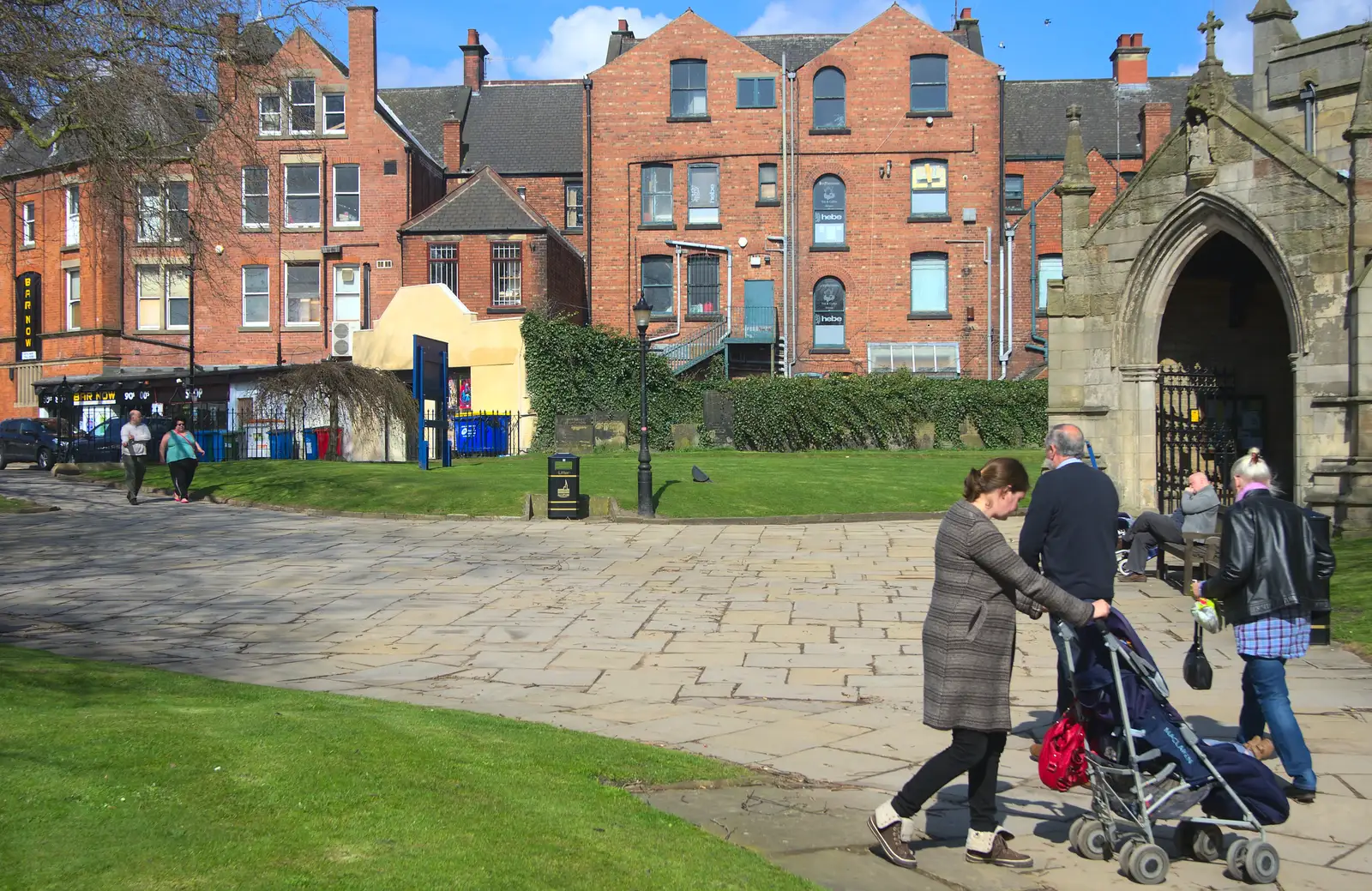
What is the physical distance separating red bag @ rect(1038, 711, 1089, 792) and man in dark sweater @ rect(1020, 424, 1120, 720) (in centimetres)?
102

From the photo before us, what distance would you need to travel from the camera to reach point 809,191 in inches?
1617

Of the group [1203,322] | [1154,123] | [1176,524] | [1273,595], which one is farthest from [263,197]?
[1273,595]

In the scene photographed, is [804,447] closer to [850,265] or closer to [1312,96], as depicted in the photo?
[850,265]

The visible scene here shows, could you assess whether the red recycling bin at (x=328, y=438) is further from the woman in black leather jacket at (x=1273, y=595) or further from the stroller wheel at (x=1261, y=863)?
the stroller wheel at (x=1261, y=863)

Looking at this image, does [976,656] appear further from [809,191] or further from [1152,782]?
[809,191]

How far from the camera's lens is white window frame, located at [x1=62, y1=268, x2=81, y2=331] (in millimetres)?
43438

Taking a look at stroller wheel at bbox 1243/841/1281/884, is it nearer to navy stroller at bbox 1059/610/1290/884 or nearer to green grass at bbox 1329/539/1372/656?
navy stroller at bbox 1059/610/1290/884

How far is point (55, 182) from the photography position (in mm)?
41625

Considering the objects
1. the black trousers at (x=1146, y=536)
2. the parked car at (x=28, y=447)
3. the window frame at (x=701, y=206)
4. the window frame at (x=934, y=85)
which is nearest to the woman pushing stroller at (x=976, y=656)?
the black trousers at (x=1146, y=536)

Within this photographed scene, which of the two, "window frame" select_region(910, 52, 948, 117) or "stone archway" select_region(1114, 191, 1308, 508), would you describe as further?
"window frame" select_region(910, 52, 948, 117)

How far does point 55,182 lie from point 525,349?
61.2 feet

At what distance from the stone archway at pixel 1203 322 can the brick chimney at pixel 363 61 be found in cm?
3029

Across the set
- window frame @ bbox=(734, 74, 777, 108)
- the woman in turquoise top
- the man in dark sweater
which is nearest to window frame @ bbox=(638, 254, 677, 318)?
window frame @ bbox=(734, 74, 777, 108)

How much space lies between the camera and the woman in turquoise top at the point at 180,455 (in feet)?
75.8
